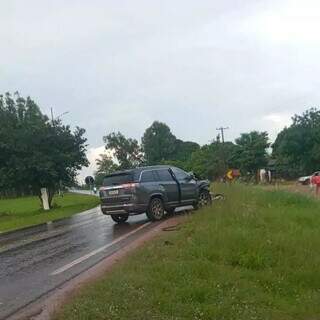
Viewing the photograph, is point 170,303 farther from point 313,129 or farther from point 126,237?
point 313,129

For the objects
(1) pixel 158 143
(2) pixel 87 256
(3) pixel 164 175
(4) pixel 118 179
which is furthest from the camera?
(1) pixel 158 143

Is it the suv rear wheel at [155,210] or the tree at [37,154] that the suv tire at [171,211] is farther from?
the tree at [37,154]

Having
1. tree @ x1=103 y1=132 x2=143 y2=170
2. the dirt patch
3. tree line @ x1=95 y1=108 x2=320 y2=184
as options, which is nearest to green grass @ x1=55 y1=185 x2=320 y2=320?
the dirt patch

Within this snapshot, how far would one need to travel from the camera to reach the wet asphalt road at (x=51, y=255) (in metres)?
10.2

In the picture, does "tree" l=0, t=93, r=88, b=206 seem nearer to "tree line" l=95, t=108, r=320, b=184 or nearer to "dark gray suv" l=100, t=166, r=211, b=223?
"dark gray suv" l=100, t=166, r=211, b=223

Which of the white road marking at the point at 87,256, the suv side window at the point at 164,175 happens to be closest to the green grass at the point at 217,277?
the white road marking at the point at 87,256

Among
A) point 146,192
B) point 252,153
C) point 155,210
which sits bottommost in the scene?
point 155,210

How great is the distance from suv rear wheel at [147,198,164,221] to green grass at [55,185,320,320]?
18.8ft

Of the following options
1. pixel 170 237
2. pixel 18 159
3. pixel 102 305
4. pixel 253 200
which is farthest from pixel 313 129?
pixel 102 305

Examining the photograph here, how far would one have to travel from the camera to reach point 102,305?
26.5 feet

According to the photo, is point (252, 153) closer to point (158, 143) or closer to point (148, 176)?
point (158, 143)

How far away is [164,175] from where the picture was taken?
21.7m

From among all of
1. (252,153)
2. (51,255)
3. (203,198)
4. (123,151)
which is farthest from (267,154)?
(51,255)

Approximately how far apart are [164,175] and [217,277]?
12.0 meters
